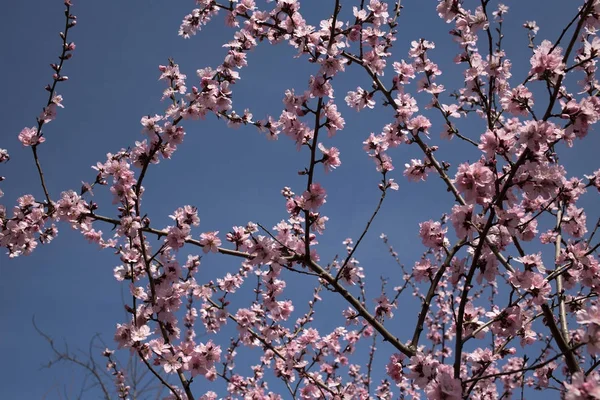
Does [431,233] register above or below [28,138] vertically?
below

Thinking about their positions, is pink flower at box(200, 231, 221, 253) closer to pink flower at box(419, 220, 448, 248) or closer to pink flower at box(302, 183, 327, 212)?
pink flower at box(302, 183, 327, 212)

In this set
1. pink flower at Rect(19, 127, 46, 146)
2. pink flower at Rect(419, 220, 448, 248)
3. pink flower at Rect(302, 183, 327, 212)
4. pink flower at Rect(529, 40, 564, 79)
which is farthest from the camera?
pink flower at Rect(19, 127, 46, 146)

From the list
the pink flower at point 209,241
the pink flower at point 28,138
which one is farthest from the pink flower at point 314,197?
the pink flower at point 28,138

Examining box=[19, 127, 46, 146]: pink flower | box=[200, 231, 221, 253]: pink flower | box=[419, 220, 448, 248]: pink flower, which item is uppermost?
box=[19, 127, 46, 146]: pink flower

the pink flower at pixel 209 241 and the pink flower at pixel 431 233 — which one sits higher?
the pink flower at pixel 209 241

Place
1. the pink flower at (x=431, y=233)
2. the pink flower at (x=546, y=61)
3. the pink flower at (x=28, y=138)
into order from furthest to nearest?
the pink flower at (x=28, y=138) < the pink flower at (x=431, y=233) < the pink flower at (x=546, y=61)

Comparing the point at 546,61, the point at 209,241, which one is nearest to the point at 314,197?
the point at 209,241

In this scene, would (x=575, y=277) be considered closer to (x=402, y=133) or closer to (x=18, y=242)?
(x=402, y=133)

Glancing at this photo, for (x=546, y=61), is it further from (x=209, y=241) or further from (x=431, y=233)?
(x=209, y=241)

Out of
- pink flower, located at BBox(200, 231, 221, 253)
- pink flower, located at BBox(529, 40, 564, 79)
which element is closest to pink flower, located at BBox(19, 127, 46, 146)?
pink flower, located at BBox(200, 231, 221, 253)

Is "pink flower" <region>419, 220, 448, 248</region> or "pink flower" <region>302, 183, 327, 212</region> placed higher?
"pink flower" <region>302, 183, 327, 212</region>

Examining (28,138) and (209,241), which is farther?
(28,138)

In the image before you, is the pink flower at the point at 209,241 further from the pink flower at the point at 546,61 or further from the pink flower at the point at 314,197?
the pink flower at the point at 546,61

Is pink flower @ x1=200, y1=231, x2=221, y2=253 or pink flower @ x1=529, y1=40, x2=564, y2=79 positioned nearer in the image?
pink flower @ x1=529, y1=40, x2=564, y2=79
